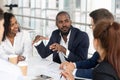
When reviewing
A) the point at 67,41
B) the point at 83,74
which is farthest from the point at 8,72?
the point at 67,41

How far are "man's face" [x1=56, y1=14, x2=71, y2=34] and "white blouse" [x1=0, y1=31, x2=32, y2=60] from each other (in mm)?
407

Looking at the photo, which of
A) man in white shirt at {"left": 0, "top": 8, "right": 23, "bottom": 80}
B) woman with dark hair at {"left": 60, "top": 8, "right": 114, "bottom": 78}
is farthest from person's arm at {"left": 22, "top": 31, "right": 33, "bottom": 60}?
man in white shirt at {"left": 0, "top": 8, "right": 23, "bottom": 80}

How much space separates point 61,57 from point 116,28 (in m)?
1.34

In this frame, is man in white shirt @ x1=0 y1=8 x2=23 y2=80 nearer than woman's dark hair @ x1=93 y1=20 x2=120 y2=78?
Yes

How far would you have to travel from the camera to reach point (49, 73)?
202 cm

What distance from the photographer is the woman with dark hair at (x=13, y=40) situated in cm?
264

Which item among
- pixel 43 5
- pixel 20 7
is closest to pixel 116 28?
pixel 43 5

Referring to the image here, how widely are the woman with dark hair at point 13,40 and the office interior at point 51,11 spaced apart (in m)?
0.33

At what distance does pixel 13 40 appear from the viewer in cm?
271

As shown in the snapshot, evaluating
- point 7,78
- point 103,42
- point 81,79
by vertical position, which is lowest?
point 81,79

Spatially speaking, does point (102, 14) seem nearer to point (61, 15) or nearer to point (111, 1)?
point (61, 15)

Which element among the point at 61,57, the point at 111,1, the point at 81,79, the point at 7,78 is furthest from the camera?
the point at 111,1

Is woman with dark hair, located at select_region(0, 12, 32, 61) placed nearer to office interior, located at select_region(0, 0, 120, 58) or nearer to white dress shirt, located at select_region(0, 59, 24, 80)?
office interior, located at select_region(0, 0, 120, 58)

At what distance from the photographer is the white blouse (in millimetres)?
2623
